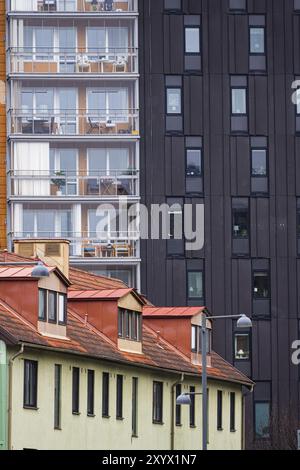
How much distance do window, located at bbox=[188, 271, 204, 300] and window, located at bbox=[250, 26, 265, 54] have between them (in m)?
13.1

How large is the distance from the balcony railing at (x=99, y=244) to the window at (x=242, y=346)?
725 cm

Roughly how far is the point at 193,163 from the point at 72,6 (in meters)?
11.7

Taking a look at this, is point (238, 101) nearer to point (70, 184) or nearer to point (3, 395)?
point (70, 184)

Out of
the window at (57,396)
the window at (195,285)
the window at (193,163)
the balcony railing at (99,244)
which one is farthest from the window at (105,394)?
the window at (193,163)

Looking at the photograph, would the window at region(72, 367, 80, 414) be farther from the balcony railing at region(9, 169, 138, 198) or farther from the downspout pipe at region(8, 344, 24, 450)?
the balcony railing at region(9, 169, 138, 198)

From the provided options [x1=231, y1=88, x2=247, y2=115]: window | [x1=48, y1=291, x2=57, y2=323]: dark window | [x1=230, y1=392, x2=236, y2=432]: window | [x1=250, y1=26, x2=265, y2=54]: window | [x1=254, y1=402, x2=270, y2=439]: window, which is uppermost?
[x1=250, y1=26, x2=265, y2=54]: window

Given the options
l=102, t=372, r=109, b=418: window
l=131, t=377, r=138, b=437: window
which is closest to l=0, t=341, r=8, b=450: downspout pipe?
l=102, t=372, r=109, b=418: window

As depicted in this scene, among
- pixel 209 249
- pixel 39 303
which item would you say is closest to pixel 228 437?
pixel 39 303

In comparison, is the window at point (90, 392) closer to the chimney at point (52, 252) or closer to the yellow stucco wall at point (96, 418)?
the yellow stucco wall at point (96, 418)

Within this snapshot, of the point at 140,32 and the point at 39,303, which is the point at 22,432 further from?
the point at 140,32

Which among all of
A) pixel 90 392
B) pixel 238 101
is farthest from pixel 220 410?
pixel 238 101

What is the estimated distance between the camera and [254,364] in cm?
9688

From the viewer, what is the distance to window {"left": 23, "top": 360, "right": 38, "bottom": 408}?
168 feet

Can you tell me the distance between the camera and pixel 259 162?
99.8 meters
